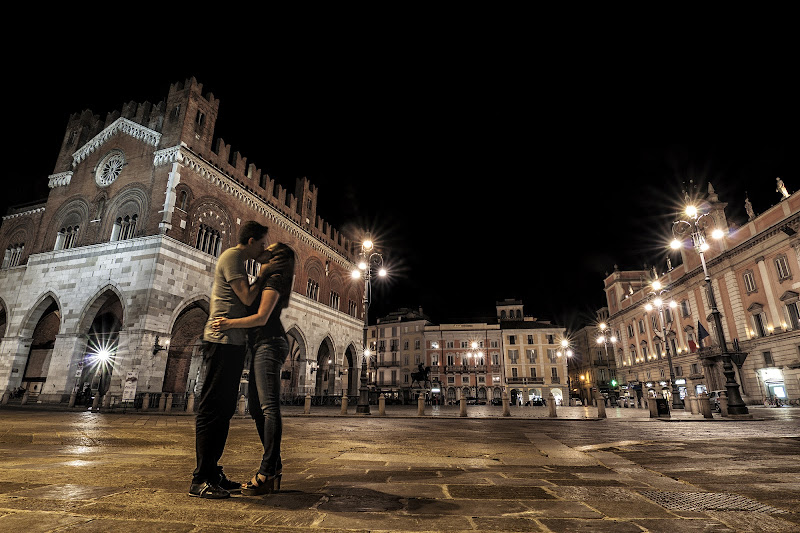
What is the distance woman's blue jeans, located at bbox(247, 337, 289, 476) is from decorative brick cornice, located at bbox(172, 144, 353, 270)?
2216cm

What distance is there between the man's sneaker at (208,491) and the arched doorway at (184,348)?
69.6ft

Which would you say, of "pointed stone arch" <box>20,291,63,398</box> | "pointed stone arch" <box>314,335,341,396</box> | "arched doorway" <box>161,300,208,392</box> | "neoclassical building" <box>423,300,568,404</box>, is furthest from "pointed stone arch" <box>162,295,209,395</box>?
"neoclassical building" <box>423,300,568,404</box>

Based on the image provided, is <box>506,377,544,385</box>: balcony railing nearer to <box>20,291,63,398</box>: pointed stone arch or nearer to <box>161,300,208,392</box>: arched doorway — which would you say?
<box>161,300,208,392</box>: arched doorway

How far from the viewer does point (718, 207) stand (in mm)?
32875

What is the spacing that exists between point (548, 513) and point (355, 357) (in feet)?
118

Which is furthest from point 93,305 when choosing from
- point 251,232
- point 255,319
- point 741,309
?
point 741,309

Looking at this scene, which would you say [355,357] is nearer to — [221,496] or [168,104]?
[168,104]

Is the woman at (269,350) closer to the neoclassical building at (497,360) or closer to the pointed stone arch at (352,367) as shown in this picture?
the pointed stone arch at (352,367)

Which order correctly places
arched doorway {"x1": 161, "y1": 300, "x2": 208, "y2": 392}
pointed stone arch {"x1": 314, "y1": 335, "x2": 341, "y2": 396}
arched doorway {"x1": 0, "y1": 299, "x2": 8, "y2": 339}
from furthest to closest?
pointed stone arch {"x1": 314, "y1": 335, "x2": 341, "y2": 396}, arched doorway {"x1": 0, "y1": 299, "x2": 8, "y2": 339}, arched doorway {"x1": 161, "y1": 300, "x2": 208, "y2": 392}

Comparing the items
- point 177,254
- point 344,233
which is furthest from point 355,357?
point 177,254

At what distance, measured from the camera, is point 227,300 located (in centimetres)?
301

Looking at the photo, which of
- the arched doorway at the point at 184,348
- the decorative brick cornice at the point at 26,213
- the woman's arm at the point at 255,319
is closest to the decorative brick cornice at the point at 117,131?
the decorative brick cornice at the point at 26,213

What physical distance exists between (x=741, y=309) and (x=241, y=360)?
122 feet

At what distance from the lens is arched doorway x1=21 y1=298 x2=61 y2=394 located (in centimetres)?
2462
